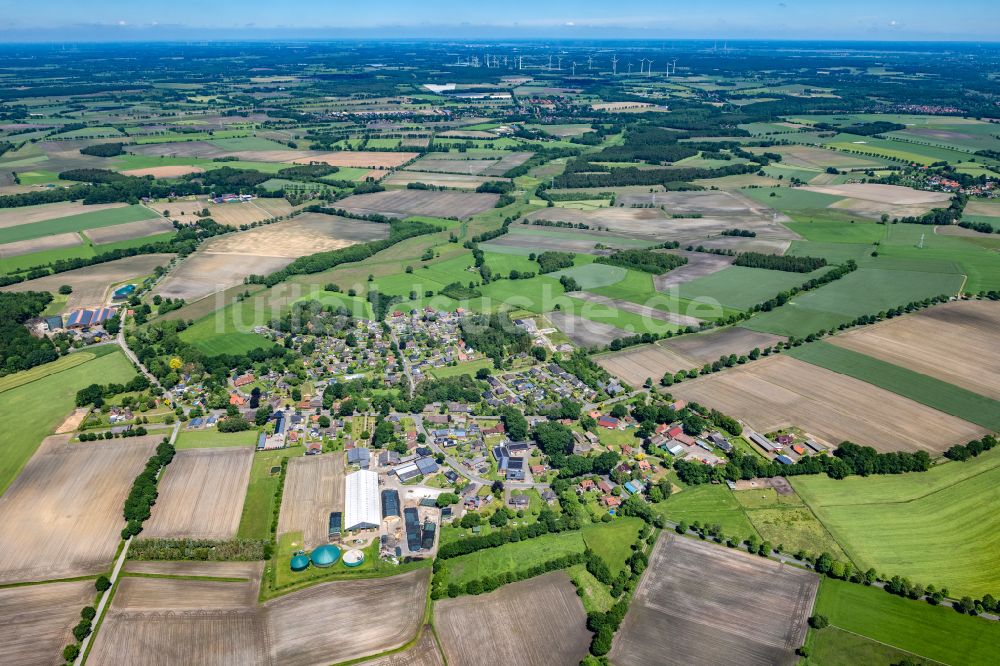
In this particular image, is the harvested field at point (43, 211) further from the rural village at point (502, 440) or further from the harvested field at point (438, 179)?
the harvested field at point (438, 179)

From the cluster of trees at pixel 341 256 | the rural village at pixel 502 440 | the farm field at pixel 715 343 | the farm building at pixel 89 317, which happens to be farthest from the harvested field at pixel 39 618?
the cluster of trees at pixel 341 256

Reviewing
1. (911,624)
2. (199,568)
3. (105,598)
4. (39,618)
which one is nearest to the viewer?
(911,624)

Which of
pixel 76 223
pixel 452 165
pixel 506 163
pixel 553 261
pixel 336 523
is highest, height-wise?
pixel 506 163

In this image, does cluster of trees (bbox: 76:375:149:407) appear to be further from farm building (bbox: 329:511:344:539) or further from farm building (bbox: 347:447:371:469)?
farm building (bbox: 329:511:344:539)

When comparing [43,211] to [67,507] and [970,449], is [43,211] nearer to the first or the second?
[67,507]

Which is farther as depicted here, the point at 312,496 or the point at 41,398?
the point at 41,398

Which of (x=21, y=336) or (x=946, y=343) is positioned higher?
(x=946, y=343)

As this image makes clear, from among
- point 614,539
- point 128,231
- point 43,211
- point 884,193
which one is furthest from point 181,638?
point 884,193
